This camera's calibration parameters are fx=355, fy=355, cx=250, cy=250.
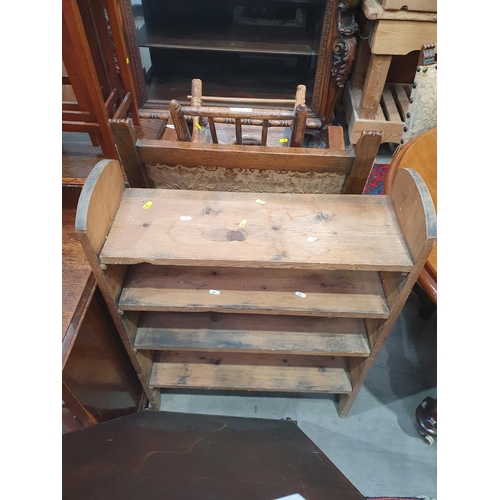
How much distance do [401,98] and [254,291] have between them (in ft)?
7.19

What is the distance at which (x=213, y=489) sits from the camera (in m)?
Answer: 0.63

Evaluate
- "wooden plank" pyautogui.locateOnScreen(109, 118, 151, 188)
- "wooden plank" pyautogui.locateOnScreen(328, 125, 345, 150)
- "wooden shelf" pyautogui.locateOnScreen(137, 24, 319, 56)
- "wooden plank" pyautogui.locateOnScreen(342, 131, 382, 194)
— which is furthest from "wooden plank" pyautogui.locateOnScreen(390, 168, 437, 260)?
"wooden shelf" pyautogui.locateOnScreen(137, 24, 319, 56)

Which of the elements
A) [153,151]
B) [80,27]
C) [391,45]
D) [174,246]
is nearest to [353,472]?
[174,246]

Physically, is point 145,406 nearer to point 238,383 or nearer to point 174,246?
point 238,383

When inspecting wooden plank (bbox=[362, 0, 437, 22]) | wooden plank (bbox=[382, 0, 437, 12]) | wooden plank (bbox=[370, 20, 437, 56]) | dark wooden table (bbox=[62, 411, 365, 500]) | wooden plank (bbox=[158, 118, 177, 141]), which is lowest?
dark wooden table (bbox=[62, 411, 365, 500])

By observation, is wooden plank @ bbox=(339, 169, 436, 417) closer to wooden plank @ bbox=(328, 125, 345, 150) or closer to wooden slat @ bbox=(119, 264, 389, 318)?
wooden slat @ bbox=(119, 264, 389, 318)

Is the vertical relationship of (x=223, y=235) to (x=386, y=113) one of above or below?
above

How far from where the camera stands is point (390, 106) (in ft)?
8.05

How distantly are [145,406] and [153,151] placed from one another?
1.15 metres

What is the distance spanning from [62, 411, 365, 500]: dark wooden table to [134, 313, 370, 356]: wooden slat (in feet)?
0.81

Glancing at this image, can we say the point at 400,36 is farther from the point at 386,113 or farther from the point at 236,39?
the point at 236,39

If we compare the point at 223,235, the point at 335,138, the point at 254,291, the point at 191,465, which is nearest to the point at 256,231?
the point at 223,235

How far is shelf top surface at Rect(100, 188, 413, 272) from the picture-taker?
0.85 metres

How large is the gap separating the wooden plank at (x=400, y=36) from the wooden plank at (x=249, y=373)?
5.64 ft
